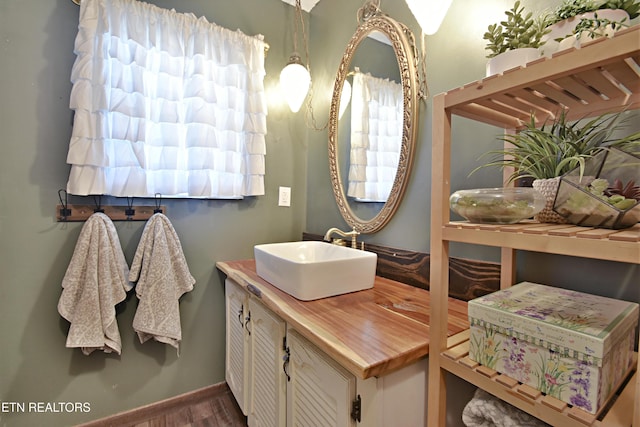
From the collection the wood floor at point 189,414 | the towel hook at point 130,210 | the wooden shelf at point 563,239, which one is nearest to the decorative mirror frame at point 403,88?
the wooden shelf at point 563,239

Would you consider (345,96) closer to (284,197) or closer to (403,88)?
(403,88)

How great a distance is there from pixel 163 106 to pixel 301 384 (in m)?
1.34

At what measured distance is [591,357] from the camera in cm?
48

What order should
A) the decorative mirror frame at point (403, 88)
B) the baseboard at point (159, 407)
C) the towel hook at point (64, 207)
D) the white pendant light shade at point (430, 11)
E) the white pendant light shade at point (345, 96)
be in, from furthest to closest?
the white pendant light shade at point (345, 96) < the baseboard at point (159, 407) < the towel hook at point (64, 207) < the decorative mirror frame at point (403, 88) < the white pendant light shade at point (430, 11)

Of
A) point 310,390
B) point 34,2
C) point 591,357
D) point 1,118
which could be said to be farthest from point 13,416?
point 591,357

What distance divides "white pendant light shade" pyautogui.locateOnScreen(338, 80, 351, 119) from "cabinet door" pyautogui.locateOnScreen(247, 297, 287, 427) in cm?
104

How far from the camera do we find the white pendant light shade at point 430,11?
94cm

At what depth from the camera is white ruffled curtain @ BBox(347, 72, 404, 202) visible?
1231 mm

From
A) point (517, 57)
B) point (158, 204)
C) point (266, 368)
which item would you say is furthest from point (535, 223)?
point (158, 204)

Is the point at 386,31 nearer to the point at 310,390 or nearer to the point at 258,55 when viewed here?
the point at 258,55

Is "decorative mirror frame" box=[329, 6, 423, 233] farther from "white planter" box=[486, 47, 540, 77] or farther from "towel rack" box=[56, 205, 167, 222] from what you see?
"towel rack" box=[56, 205, 167, 222]

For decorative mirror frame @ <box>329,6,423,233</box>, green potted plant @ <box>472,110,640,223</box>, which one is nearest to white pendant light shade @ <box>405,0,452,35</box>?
decorative mirror frame @ <box>329,6,423,233</box>

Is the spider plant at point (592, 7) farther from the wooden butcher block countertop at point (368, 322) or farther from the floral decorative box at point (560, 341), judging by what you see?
the wooden butcher block countertop at point (368, 322)

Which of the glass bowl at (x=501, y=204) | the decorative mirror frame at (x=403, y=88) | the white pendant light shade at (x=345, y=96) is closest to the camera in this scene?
the glass bowl at (x=501, y=204)
